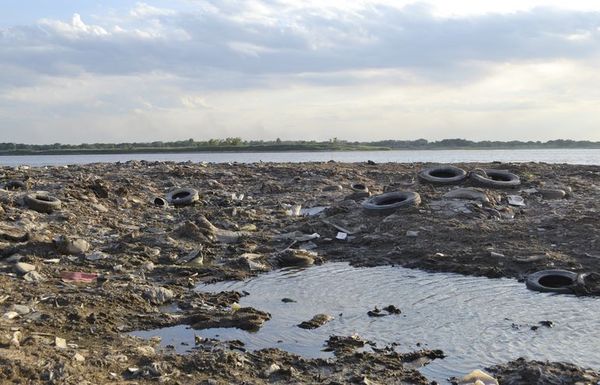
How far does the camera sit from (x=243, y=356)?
5766 millimetres

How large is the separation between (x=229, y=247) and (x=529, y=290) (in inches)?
204

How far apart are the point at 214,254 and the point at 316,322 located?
4379mm

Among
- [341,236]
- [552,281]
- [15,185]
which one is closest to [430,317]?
[552,281]

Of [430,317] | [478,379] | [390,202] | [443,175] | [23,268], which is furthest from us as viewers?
[443,175]

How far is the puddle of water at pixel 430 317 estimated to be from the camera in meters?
6.21

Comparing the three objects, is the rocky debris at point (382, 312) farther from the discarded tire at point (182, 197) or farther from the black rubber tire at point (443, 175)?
the discarded tire at point (182, 197)

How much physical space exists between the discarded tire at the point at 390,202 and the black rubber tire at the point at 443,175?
2.66 m

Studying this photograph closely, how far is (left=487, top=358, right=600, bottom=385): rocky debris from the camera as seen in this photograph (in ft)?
17.4

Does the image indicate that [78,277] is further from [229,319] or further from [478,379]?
[478,379]

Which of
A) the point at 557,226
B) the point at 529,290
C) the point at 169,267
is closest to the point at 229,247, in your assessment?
Answer: the point at 169,267

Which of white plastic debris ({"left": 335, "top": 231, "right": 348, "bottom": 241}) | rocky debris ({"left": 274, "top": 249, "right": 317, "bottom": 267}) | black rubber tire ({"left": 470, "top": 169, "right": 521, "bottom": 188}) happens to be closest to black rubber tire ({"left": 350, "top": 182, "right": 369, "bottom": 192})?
black rubber tire ({"left": 470, "top": 169, "right": 521, "bottom": 188})

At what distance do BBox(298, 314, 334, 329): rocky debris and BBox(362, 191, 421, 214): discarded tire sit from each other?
6313 millimetres

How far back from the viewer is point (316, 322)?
7.11 m

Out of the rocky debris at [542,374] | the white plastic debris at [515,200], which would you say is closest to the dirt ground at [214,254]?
the rocky debris at [542,374]
